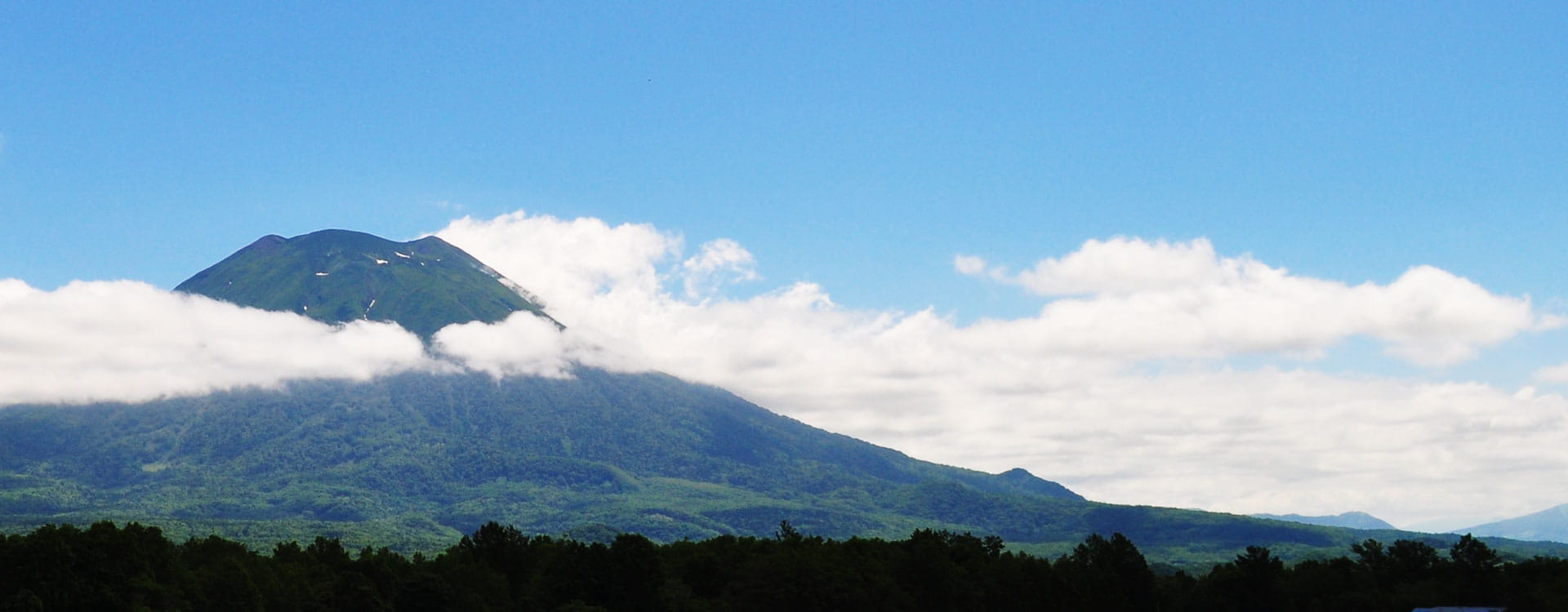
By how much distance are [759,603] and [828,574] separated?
7176 mm

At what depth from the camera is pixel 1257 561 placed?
14725 centimetres

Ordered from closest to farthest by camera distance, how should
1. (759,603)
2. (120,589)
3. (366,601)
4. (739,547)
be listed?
1. (120,589)
2. (366,601)
3. (759,603)
4. (739,547)

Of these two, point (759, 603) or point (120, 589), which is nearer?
point (120, 589)

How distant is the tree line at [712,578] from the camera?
10225 centimetres

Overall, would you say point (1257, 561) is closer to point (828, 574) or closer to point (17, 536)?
point (828, 574)

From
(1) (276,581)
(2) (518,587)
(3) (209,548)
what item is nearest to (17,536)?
(1) (276,581)

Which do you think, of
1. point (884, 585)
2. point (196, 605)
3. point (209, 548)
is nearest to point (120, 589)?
point (196, 605)

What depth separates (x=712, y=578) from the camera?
141 meters

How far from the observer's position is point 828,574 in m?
128

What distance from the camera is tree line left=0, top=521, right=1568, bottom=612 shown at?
102 meters

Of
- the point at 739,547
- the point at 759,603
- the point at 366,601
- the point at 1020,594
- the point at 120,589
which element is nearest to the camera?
the point at 120,589

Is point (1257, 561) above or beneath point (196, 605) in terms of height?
above

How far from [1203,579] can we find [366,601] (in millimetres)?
93459

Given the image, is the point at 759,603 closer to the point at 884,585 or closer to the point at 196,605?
the point at 884,585
